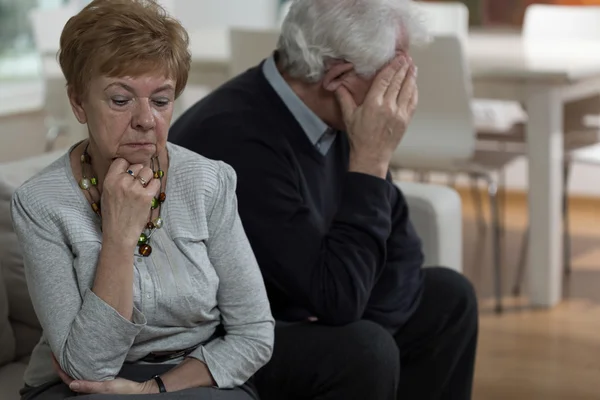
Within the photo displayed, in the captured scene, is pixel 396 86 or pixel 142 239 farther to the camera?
pixel 396 86

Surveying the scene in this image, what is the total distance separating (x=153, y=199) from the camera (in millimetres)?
1495

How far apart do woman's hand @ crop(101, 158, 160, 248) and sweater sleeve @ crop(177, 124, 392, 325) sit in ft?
1.13

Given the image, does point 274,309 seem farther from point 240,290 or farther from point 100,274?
point 100,274

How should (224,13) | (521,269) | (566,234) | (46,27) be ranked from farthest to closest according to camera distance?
(224,13), (46,27), (566,234), (521,269)

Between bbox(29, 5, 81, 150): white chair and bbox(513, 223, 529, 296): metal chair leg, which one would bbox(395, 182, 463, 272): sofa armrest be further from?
bbox(29, 5, 81, 150): white chair

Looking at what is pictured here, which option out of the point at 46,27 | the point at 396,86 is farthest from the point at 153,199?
the point at 46,27

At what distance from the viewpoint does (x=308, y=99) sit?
1.87 m

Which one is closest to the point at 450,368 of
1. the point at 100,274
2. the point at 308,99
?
the point at 308,99

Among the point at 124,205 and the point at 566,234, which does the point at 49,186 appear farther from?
the point at 566,234

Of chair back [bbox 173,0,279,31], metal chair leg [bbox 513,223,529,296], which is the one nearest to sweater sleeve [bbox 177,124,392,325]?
metal chair leg [bbox 513,223,529,296]

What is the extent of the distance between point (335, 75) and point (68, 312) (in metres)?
0.68

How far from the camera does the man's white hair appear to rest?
181cm

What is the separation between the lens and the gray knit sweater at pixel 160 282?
1406 millimetres

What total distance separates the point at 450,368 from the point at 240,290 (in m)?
0.66
